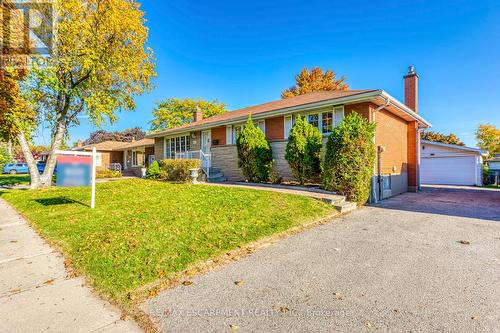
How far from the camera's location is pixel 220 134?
15719 mm

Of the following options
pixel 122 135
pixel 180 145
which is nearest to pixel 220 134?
pixel 180 145

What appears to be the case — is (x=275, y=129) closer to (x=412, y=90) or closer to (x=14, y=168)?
(x=412, y=90)

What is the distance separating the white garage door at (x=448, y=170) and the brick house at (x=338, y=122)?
7025 millimetres

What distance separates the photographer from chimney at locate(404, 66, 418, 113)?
13.7 metres

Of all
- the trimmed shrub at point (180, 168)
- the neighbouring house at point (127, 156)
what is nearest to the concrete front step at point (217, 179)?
the trimmed shrub at point (180, 168)

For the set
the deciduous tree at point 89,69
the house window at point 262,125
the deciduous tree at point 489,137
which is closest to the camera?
the deciduous tree at point 89,69

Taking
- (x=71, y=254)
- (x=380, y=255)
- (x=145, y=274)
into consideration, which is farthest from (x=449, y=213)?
(x=71, y=254)

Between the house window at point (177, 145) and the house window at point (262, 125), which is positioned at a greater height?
the house window at point (262, 125)

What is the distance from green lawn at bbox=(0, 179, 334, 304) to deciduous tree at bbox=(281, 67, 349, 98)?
936 inches

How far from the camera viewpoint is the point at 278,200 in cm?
743

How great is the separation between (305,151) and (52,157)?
1359cm

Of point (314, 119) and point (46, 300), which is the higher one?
point (314, 119)

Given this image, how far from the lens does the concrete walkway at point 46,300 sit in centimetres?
228

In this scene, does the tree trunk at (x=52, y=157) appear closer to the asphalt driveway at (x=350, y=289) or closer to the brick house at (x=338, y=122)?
the brick house at (x=338, y=122)
